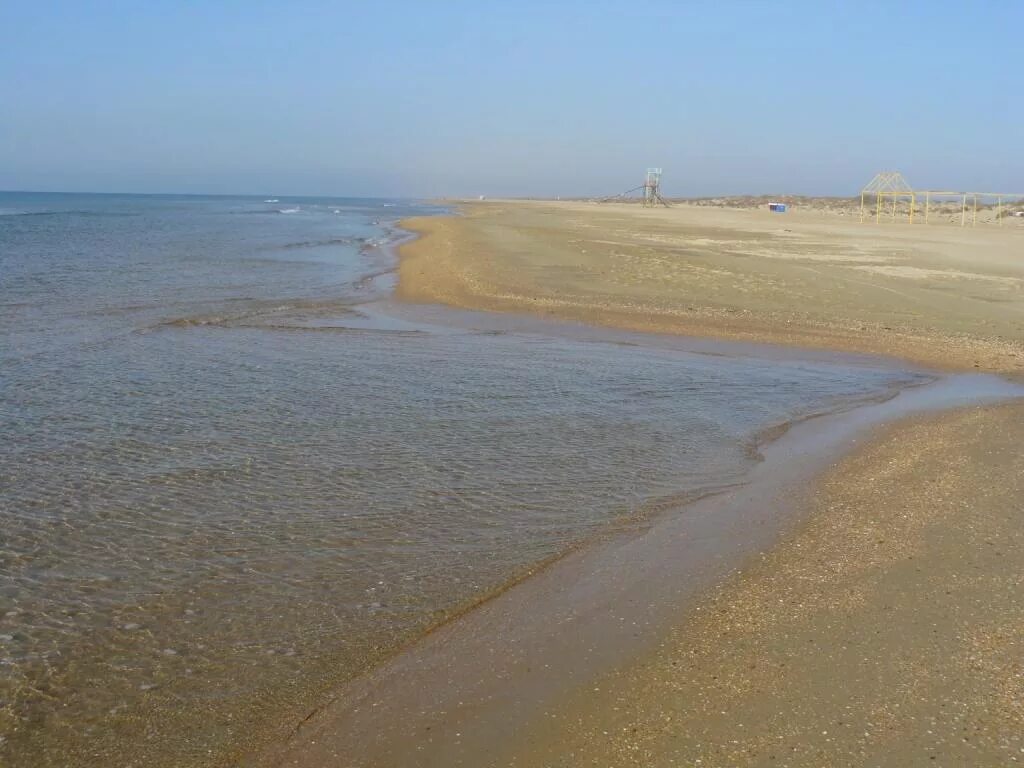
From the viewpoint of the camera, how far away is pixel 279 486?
22.3 feet

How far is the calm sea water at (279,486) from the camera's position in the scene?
417 cm

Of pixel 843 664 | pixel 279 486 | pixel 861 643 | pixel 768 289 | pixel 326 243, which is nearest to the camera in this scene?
pixel 843 664

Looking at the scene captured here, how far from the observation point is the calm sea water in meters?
4.17

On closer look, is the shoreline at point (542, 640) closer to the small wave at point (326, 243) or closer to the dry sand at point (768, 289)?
the dry sand at point (768, 289)

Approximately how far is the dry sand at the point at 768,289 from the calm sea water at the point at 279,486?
104 inches

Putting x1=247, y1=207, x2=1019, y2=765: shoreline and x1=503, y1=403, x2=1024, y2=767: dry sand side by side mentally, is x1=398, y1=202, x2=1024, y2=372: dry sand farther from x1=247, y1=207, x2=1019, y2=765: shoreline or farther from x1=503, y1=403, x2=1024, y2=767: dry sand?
x1=247, y1=207, x2=1019, y2=765: shoreline

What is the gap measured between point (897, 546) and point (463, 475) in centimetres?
329

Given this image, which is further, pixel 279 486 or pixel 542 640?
pixel 279 486


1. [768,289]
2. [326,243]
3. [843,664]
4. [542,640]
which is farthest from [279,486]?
[326,243]

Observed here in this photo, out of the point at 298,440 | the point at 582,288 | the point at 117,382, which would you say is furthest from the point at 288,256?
the point at 298,440

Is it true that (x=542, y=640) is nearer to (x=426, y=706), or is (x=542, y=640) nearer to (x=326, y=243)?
(x=426, y=706)

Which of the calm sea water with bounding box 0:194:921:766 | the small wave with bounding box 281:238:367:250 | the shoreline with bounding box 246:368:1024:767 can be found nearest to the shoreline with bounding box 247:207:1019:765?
the shoreline with bounding box 246:368:1024:767

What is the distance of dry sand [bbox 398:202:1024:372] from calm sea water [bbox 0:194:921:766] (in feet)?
8.63

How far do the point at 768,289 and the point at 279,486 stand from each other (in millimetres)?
15230
